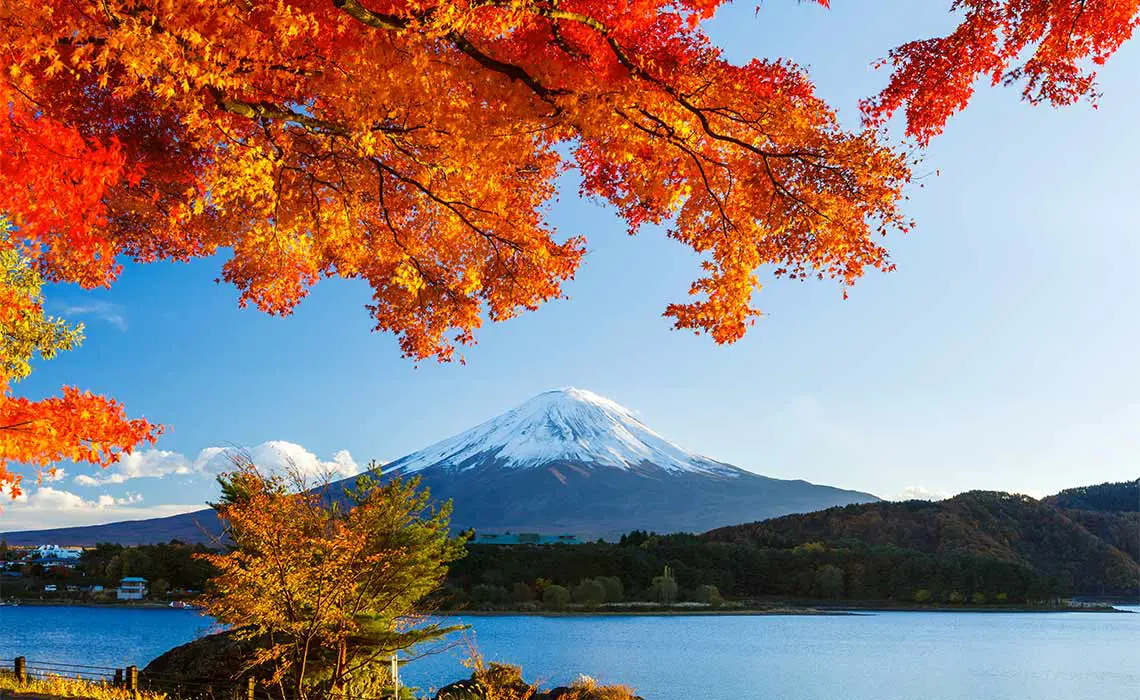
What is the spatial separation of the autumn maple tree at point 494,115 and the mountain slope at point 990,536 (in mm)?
76663

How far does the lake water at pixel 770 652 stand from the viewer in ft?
109

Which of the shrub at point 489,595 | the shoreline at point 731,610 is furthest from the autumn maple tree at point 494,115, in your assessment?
the shrub at point 489,595

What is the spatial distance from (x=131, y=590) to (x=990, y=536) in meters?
72.9

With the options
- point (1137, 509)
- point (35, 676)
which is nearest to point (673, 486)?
point (1137, 509)

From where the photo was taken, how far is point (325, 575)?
10062 millimetres

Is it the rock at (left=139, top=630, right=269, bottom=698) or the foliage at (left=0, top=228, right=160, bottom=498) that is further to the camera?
the rock at (left=139, top=630, right=269, bottom=698)

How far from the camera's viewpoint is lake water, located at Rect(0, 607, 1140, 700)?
33.4m

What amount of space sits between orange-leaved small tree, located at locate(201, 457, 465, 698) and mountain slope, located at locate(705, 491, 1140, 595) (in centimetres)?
7068

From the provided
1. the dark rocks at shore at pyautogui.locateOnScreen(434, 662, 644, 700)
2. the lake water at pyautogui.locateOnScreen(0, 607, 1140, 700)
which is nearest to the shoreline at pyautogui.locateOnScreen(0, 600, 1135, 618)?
the lake water at pyautogui.locateOnScreen(0, 607, 1140, 700)

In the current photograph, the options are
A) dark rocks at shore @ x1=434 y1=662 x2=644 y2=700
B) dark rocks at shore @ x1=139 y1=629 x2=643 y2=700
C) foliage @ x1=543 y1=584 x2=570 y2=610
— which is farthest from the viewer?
foliage @ x1=543 y1=584 x2=570 y2=610

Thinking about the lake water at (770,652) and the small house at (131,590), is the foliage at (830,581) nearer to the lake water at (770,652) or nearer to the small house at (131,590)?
the lake water at (770,652)

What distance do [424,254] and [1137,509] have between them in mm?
109555

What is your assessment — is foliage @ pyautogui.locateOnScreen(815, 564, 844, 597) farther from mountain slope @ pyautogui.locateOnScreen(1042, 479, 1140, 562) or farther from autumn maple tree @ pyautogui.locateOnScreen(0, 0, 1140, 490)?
autumn maple tree @ pyautogui.locateOnScreen(0, 0, 1140, 490)

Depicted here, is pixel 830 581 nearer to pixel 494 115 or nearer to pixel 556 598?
pixel 556 598
